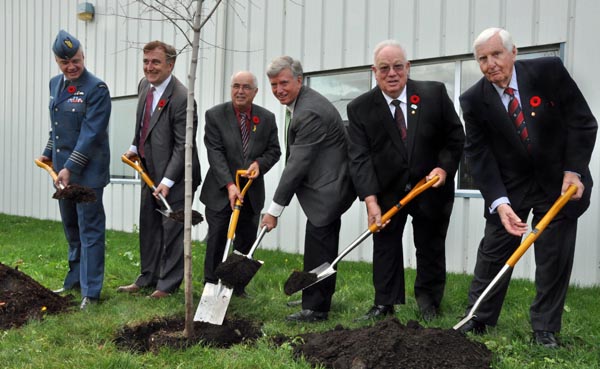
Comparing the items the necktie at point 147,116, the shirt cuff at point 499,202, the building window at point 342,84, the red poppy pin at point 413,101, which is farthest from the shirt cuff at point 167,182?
the building window at point 342,84

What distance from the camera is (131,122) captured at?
11117 millimetres

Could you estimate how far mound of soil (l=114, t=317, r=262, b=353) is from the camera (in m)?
3.65

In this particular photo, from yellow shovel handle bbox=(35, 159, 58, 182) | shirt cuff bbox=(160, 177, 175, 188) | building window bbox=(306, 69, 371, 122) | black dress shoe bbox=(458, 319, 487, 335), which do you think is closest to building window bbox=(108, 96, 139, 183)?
building window bbox=(306, 69, 371, 122)

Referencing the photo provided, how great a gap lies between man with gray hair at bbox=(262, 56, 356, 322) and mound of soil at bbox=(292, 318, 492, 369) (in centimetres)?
94

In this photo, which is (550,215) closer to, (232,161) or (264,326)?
(264,326)

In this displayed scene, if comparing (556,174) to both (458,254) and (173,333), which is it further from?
(458,254)

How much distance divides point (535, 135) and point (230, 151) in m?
2.47

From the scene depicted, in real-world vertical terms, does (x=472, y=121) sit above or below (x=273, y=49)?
below

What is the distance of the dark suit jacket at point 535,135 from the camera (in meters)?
3.53

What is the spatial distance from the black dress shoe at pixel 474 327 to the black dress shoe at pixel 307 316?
1.03 m

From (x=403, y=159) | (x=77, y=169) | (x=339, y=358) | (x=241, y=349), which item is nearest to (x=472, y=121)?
(x=403, y=159)

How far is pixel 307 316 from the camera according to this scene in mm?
4438

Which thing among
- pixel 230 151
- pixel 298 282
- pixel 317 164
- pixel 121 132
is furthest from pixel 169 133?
pixel 121 132

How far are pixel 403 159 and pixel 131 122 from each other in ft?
25.7
